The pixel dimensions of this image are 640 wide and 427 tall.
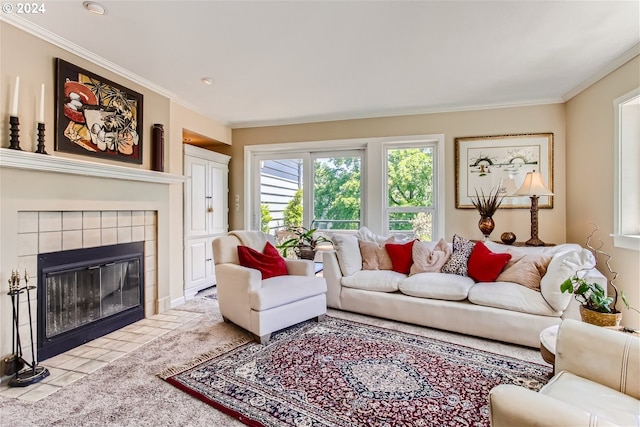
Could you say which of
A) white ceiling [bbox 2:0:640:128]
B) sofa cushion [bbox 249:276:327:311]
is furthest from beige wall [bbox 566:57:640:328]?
sofa cushion [bbox 249:276:327:311]

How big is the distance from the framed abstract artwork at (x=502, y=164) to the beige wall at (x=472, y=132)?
0.07 m

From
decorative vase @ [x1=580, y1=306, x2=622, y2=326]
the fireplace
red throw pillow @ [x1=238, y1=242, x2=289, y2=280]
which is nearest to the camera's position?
decorative vase @ [x1=580, y1=306, x2=622, y2=326]

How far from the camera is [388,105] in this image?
4.11 meters

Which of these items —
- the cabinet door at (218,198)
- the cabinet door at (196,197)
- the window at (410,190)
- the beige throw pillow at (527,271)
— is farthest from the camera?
the cabinet door at (218,198)

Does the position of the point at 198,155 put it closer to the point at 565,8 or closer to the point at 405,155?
the point at 405,155

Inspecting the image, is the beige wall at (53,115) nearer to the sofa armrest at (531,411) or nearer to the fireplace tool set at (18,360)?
the fireplace tool set at (18,360)

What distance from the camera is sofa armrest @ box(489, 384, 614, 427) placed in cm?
87

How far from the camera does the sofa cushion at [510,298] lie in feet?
8.56

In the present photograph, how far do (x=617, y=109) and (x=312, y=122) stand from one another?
3334mm

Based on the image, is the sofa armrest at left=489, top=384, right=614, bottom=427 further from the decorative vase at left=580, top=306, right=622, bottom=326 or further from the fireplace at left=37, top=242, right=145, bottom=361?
the fireplace at left=37, top=242, right=145, bottom=361

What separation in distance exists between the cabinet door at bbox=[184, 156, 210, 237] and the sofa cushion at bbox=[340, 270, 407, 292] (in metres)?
2.14

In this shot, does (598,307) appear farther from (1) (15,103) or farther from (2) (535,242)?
(1) (15,103)

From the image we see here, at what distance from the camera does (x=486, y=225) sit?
12.3 ft

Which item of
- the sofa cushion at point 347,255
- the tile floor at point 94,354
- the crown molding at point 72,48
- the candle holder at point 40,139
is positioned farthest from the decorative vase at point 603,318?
the crown molding at point 72,48
